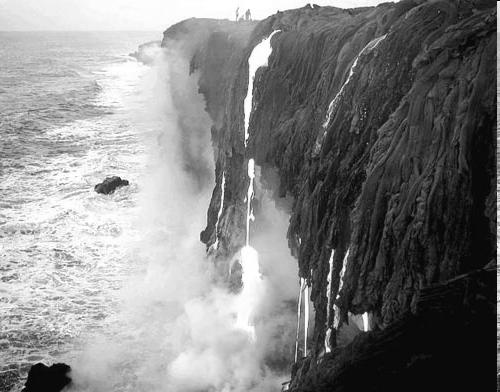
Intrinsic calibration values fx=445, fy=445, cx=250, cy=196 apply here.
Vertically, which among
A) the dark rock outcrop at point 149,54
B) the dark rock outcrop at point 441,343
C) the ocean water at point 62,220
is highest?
the dark rock outcrop at point 149,54

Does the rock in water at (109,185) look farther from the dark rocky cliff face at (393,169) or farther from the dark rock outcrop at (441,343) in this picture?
the dark rock outcrop at (441,343)

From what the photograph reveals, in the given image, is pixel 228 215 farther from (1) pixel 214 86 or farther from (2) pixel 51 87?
(2) pixel 51 87

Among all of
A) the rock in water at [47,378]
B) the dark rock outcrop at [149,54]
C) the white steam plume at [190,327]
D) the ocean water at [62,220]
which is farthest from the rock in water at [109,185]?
the dark rock outcrop at [149,54]

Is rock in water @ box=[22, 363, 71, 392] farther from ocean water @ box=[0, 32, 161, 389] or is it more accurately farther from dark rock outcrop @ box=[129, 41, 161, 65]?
dark rock outcrop @ box=[129, 41, 161, 65]

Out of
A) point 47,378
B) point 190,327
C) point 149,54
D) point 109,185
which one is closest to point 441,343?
point 190,327

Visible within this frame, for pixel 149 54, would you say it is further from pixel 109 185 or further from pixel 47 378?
pixel 47 378

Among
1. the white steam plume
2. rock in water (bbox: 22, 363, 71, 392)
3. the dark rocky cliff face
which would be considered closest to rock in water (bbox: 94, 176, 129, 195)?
the white steam plume
